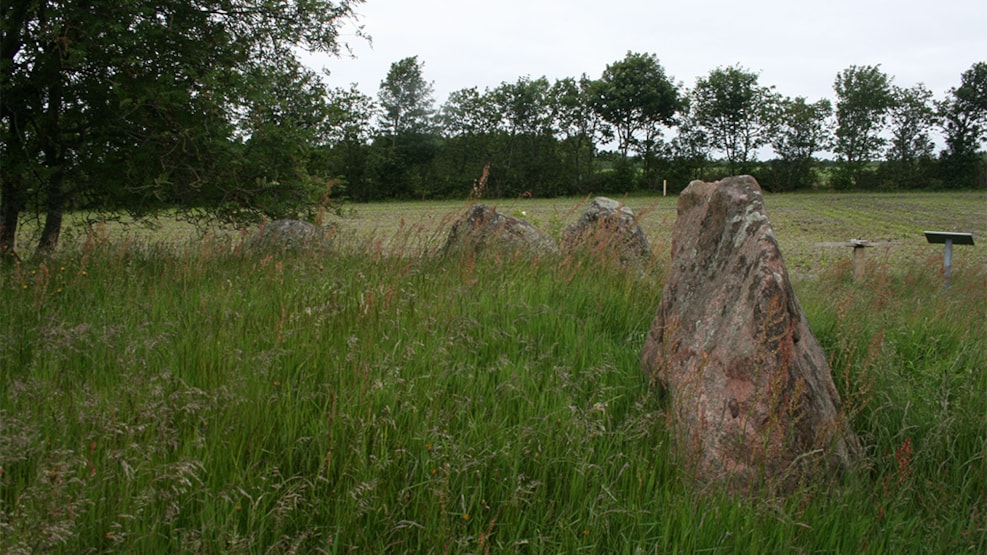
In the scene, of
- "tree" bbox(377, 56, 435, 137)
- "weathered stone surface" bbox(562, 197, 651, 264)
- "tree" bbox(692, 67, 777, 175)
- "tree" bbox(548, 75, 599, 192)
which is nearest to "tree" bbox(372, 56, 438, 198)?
"tree" bbox(377, 56, 435, 137)

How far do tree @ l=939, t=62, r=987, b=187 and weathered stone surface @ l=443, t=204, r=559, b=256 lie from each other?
51.7 m

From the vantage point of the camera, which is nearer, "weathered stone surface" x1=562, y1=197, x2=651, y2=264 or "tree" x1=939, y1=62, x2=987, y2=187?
"weathered stone surface" x1=562, y1=197, x2=651, y2=264

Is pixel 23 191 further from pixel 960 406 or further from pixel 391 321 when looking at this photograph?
pixel 960 406

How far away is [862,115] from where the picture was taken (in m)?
48.3

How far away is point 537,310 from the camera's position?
398 centimetres

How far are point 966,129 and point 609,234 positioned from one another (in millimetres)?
54200

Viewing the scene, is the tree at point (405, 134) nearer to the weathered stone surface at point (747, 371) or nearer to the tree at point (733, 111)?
the tree at point (733, 111)

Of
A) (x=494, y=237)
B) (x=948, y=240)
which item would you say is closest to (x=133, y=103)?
(x=494, y=237)

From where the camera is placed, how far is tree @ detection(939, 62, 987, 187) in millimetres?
45312

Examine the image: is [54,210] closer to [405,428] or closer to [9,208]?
[9,208]

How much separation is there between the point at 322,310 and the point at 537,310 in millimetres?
1343

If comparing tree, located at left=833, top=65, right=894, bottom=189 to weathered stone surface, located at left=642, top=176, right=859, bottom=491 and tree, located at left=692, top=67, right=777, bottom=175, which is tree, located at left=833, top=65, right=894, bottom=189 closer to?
tree, located at left=692, top=67, right=777, bottom=175

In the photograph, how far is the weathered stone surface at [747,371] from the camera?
99.3 inches

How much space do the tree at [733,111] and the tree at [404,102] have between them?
21.4 meters
